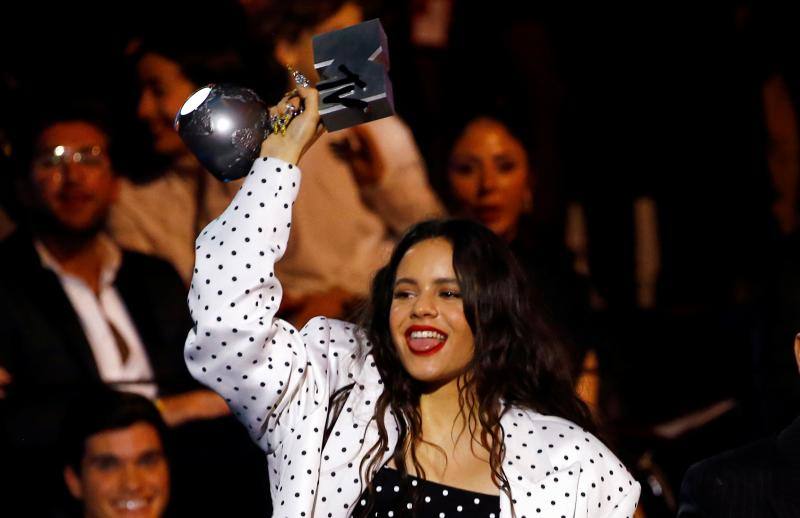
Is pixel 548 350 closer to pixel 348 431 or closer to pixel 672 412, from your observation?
pixel 348 431

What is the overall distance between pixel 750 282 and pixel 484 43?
4.40 feet

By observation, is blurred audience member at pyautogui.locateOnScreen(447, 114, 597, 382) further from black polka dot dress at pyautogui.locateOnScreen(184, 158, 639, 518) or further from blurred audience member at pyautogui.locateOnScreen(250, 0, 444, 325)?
black polka dot dress at pyautogui.locateOnScreen(184, 158, 639, 518)

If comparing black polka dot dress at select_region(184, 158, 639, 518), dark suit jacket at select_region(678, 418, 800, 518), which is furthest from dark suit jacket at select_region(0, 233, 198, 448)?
dark suit jacket at select_region(678, 418, 800, 518)

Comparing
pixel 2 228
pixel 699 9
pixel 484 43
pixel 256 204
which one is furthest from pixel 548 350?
pixel 699 9

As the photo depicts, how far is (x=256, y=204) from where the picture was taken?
7.31ft

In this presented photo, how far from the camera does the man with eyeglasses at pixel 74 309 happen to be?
10.9 feet

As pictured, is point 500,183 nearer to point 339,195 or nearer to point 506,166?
point 506,166

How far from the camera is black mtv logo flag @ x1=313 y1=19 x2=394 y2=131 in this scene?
228 centimetres

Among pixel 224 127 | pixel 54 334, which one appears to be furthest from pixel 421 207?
pixel 224 127

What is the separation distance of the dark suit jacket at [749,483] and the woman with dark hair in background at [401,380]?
0.14 meters

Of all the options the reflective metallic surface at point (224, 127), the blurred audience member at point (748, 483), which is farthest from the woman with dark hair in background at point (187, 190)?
the blurred audience member at point (748, 483)

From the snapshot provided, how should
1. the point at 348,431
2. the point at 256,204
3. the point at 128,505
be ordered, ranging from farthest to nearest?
the point at 128,505, the point at 348,431, the point at 256,204

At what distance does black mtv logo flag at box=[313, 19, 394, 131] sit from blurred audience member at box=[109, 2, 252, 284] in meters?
1.44

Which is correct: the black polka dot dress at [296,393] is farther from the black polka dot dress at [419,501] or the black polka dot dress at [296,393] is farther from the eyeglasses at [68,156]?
the eyeglasses at [68,156]
